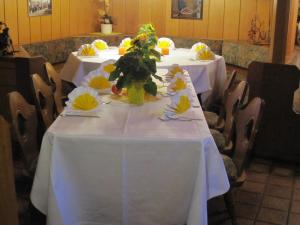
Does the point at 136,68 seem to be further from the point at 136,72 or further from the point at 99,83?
the point at 99,83

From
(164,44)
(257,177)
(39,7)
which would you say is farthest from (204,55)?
(39,7)

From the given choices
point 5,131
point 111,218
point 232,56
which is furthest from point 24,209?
point 232,56

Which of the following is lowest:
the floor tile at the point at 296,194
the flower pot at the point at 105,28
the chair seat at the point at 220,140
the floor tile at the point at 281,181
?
the floor tile at the point at 296,194

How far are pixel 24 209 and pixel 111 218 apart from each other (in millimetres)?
987

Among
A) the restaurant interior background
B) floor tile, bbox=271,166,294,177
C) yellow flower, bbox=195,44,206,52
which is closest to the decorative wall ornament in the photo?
the restaurant interior background

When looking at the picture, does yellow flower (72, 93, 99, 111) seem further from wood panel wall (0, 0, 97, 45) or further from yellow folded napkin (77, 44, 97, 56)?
wood panel wall (0, 0, 97, 45)

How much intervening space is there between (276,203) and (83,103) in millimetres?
1651

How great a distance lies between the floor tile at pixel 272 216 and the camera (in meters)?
3.11

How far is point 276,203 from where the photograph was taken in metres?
3.38

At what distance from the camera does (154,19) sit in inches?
296

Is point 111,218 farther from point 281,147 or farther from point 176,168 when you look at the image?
point 281,147

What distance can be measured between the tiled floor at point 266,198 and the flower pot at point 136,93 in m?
0.94

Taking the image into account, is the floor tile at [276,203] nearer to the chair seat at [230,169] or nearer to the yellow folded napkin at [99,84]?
the chair seat at [230,169]

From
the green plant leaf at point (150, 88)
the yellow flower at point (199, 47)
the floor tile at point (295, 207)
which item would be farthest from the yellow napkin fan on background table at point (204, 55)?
the green plant leaf at point (150, 88)
